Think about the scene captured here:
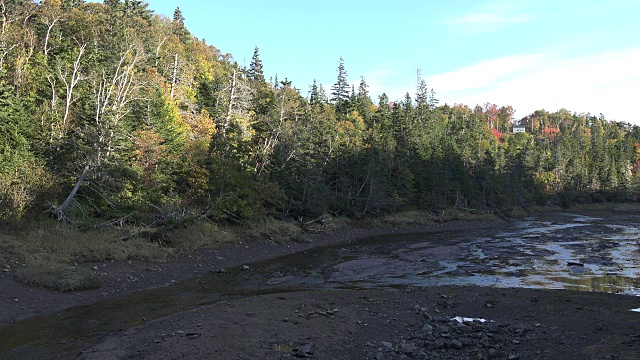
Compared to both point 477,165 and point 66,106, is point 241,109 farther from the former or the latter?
point 477,165

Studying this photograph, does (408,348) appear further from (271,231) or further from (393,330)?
(271,231)

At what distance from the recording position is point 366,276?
2327cm

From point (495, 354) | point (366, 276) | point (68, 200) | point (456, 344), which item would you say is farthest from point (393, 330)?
point (68, 200)

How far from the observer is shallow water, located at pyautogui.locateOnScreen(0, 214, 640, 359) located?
42.0ft

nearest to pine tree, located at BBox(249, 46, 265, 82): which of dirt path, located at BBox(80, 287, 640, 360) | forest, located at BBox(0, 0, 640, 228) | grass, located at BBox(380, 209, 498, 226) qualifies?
forest, located at BBox(0, 0, 640, 228)

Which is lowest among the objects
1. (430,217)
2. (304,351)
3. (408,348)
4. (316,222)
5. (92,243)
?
(430,217)

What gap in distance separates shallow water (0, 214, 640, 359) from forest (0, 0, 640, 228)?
9.65m

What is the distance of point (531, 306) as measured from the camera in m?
14.8

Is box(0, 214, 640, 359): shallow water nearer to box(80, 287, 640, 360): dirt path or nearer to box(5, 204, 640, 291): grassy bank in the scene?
box(80, 287, 640, 360): dirt path

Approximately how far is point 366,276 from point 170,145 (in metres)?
19.4

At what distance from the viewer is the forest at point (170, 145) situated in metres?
26.8

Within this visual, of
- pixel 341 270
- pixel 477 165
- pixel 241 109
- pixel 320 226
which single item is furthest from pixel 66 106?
pixel 477 165

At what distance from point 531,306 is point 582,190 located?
11907 centimetres

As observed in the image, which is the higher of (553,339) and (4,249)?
(4,249)
